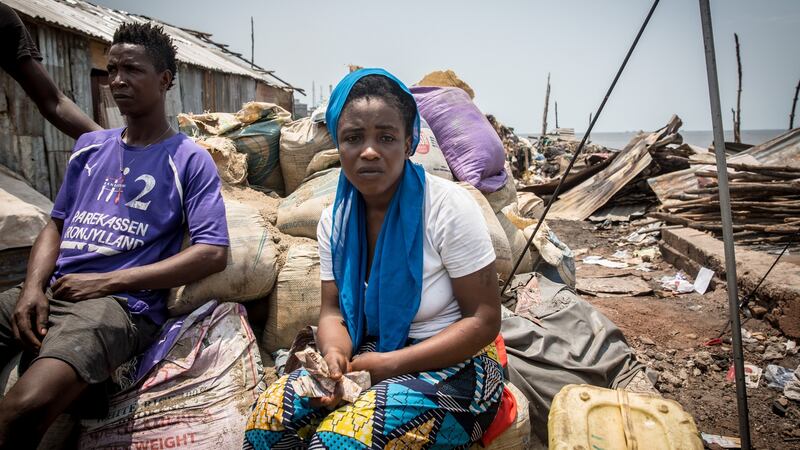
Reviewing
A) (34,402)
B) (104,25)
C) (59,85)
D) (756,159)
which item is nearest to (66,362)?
(34,402)

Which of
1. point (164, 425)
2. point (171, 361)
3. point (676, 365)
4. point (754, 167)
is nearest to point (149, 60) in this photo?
point (171, 361)

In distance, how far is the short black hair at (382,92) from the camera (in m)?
1.36

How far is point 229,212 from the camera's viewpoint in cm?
214

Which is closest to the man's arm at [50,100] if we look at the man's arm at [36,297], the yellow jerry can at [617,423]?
the man's arm at [36,297]

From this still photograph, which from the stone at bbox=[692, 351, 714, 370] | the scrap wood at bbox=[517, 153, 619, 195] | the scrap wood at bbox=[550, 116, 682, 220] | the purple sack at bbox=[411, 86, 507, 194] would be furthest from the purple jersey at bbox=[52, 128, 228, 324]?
the scrap wood at bbox=[517, 153, 619, 195]

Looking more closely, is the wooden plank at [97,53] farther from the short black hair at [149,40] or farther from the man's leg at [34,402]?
the man's leg at [34,402]

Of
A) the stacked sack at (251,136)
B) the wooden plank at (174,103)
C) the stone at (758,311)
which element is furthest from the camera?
the wooden plank at (174,103)

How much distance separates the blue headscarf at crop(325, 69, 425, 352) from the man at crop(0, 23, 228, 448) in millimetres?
600

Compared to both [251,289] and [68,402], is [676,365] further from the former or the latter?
[68,402]

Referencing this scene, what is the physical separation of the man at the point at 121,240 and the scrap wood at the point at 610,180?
7.31 m

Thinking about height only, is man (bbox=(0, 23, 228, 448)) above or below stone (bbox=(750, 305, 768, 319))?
above

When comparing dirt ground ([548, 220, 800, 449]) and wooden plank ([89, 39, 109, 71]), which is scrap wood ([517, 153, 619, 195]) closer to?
dirt ground ([548, 220, 800, 449])

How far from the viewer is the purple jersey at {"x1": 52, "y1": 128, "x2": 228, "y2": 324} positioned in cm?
175

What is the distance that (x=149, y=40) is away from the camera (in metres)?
1.97
